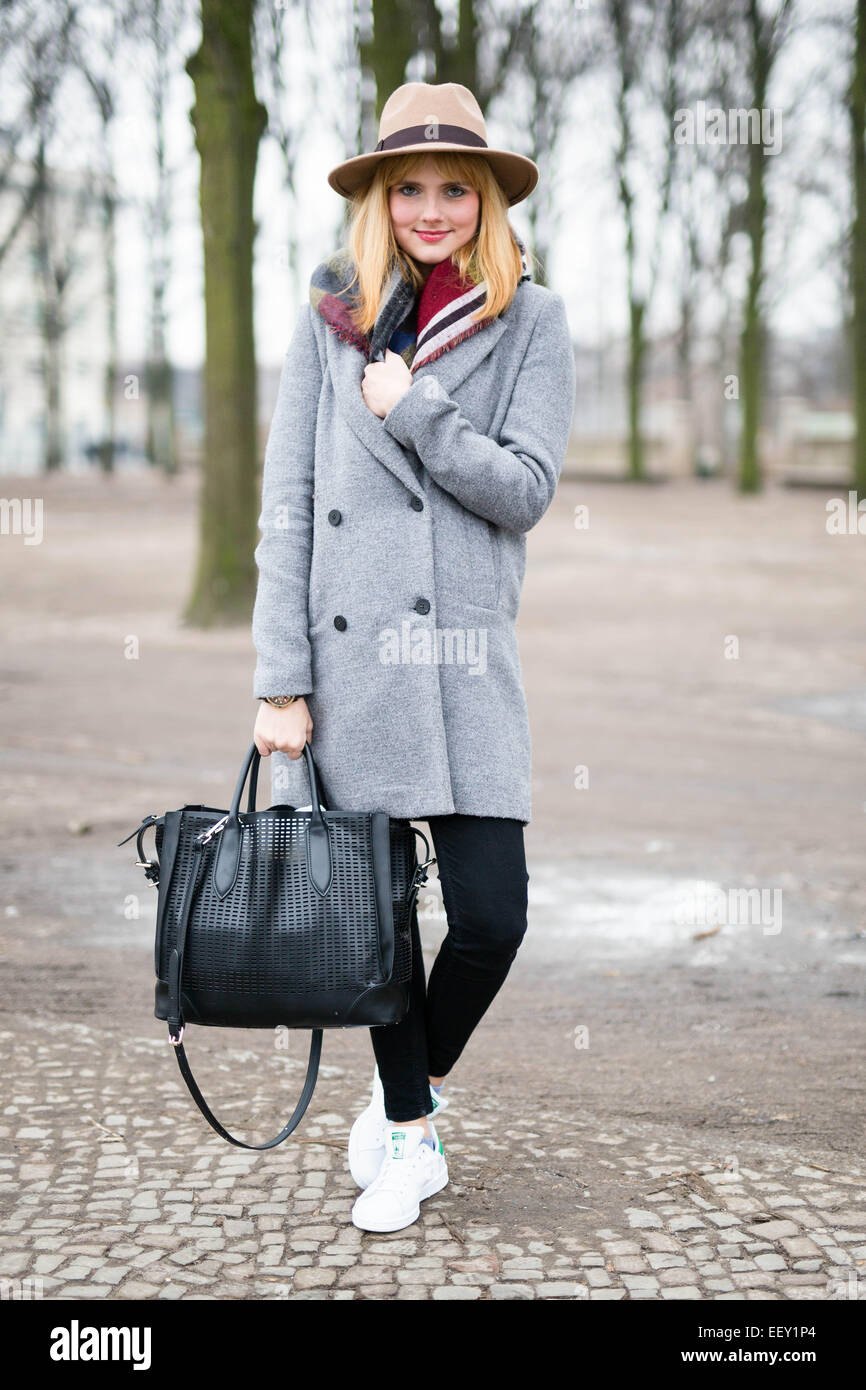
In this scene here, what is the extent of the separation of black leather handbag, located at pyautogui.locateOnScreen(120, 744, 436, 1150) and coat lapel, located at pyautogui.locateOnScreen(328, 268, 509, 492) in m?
0.70

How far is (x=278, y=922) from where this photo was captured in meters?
2.82

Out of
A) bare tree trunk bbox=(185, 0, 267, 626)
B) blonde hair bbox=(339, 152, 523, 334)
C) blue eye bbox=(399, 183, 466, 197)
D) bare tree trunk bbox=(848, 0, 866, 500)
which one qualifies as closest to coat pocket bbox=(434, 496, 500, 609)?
blonde hair bbox=(339, 152, 523, 334)

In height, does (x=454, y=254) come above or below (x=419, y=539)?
above

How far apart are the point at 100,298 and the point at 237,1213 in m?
37.5

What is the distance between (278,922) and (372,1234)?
70 centimetres

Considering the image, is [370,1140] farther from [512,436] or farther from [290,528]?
[512,436]

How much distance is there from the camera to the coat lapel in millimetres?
3002

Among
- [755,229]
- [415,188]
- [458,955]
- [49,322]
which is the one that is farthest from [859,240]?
[458,955]

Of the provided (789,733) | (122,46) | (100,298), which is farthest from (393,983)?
(100,298)

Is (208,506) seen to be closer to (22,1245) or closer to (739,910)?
(739,910)

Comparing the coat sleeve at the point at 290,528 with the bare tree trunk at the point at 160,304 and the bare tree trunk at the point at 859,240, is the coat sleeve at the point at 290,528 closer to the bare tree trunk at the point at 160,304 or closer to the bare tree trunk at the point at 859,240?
the bare tree trunk at the point at 859,240

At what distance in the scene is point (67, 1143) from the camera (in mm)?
3436

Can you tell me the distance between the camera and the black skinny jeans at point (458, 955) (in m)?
3.00
